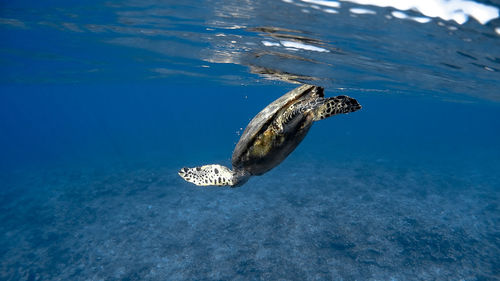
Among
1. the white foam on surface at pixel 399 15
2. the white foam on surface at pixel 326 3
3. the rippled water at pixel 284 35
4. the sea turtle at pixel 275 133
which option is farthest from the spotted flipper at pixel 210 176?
the white foam on surface at pixel 399 15


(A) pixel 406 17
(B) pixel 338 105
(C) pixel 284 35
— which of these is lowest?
(B) pixel 338 105

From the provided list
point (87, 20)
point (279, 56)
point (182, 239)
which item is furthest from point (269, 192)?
point (87, 20)

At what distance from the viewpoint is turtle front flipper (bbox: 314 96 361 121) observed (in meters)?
4.52

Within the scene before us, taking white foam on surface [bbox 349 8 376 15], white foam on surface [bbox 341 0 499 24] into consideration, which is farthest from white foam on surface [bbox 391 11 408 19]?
white foam on surface [bbox 349 8 376 15]

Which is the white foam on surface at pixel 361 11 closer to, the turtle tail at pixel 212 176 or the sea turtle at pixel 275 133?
the sea turtle at pixel 275 133

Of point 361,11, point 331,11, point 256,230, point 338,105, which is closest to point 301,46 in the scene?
point 331,11

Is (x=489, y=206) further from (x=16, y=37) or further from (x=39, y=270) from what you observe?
(x=16, y=37)

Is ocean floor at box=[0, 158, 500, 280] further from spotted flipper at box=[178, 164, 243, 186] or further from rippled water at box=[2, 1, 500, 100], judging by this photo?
rippled water at box=[2, 1, 500, 100]

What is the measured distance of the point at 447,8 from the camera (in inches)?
244

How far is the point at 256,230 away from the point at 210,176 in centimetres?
713

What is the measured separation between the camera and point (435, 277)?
965 cm

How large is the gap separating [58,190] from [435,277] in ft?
75.7

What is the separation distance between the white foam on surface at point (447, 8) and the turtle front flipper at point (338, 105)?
3.24 meters

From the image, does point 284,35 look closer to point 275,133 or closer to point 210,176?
point 275,133
